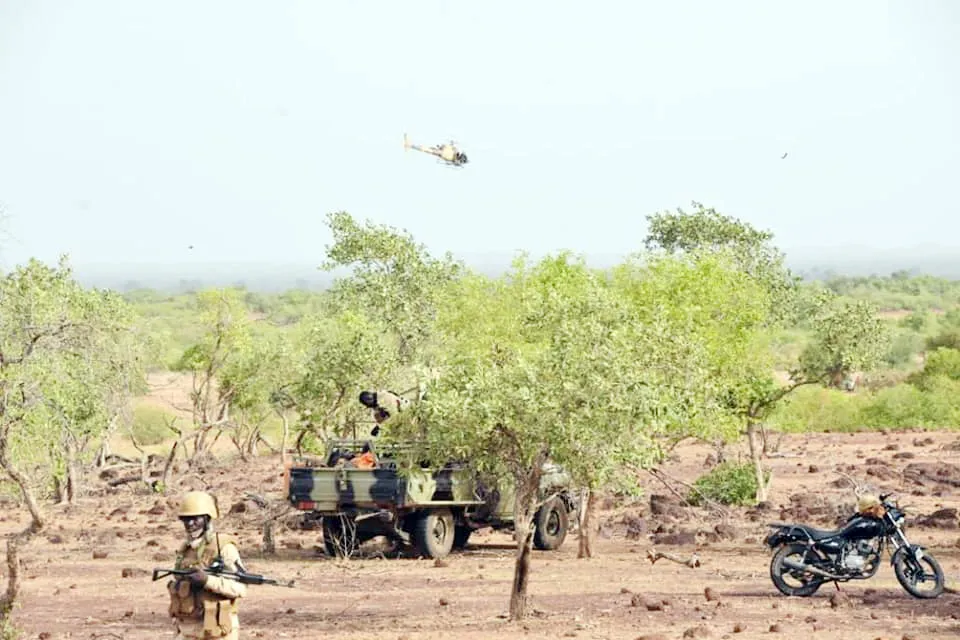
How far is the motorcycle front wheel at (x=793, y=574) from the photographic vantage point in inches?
693

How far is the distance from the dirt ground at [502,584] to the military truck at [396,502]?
0.40 meters

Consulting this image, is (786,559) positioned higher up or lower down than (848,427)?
lower down

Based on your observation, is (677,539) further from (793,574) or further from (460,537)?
(793,574)

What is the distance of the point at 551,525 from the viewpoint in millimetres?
23906

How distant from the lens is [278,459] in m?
41.9

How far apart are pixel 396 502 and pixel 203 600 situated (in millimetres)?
10478

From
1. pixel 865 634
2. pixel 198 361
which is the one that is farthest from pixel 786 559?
pixel 198 361

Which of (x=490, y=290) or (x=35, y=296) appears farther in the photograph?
(x=490, y=290)

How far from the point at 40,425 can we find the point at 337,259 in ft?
56.9

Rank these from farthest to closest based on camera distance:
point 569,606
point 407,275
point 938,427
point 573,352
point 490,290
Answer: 1. point 938,427
2. point 407,275
3. point 490,290
4. point 569,606
5. point 573,352

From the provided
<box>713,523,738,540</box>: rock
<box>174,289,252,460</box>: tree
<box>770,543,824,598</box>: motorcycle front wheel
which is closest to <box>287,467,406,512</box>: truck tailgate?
<box>770,543,824,598</box>: motorcycle front wheel

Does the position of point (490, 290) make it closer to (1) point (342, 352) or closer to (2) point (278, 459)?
(1) point (342, 352)

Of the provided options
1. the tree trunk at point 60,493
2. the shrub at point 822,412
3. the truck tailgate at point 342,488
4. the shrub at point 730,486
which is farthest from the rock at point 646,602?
the shrub at point 822,412

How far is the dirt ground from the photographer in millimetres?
15820
